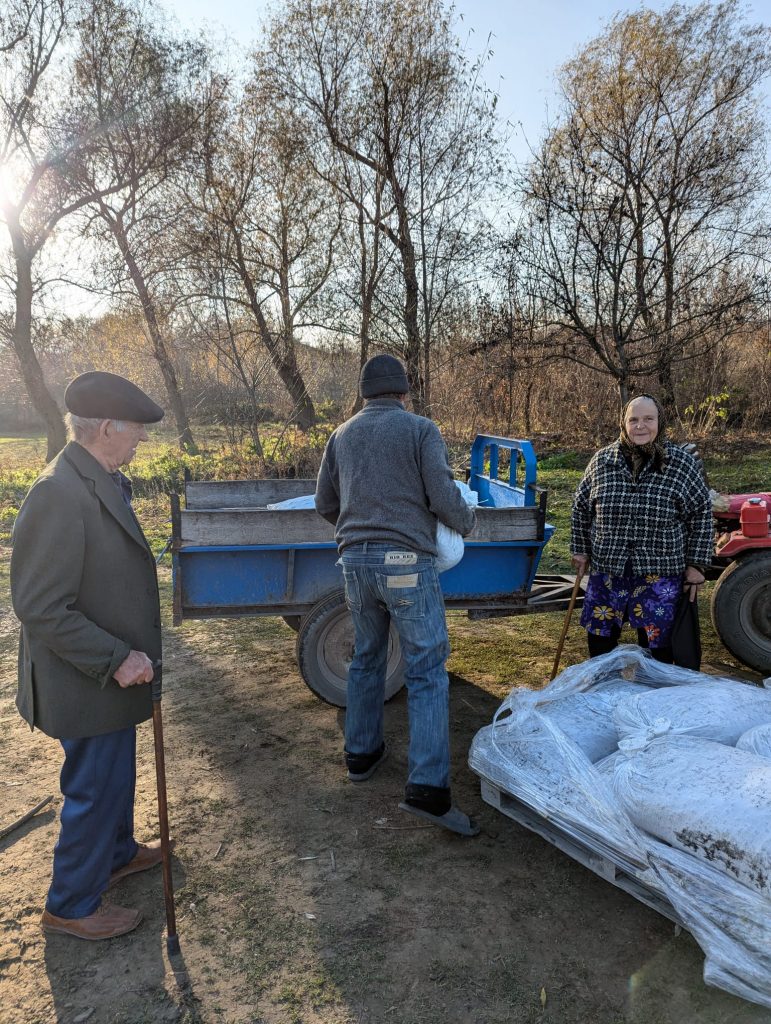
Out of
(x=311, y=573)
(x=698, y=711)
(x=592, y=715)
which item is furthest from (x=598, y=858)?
(x=311, y=573)

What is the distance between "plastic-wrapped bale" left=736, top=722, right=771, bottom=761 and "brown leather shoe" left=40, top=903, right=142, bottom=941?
2.24m

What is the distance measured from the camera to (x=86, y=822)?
2459 millimetres

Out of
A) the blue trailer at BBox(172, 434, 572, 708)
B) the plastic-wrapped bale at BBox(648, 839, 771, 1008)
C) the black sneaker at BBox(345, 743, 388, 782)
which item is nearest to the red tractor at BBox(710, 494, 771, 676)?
the blue trailer at BBox(172, 434, 572, 708)

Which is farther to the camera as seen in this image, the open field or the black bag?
the black bag

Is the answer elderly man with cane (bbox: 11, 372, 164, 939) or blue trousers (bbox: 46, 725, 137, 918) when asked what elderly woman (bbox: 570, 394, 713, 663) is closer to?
elderly man with cane (bbox: 11, 372, 164, 939)

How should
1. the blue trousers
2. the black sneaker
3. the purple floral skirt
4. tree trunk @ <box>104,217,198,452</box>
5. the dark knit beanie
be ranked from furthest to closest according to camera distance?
tree trunk @ <box>104,217,198,452</box> < the purple floral skirt < the black sneaker < the dark knit beanie < the blue trousers

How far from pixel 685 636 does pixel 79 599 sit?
9.59 feet

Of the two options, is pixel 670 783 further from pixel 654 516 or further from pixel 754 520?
pixel 754 520

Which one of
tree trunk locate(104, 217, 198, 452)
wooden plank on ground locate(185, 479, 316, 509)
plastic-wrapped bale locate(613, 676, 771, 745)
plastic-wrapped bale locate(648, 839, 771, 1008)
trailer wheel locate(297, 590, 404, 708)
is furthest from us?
tree trunk locate(104, 217, 198, 452)

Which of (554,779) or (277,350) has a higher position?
(277,350)

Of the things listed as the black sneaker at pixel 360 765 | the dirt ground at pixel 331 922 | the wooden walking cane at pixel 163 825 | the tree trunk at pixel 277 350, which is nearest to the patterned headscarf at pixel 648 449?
the dirt ground at pixel 331 922

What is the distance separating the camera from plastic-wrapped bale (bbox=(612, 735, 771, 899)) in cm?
206

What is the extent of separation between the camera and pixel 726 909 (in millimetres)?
2078

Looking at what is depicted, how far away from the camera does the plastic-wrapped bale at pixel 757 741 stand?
2.56 metres
